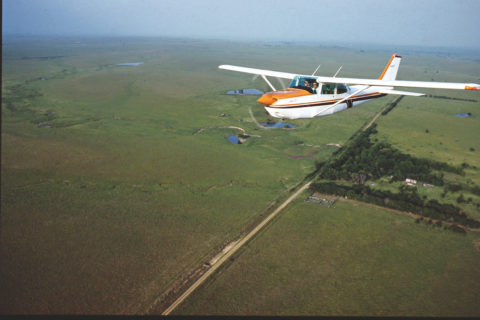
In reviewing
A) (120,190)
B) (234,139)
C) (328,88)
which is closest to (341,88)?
(328,88)

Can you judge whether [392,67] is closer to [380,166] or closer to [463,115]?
[380,166]

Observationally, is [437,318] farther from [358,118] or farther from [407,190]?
[358,118]

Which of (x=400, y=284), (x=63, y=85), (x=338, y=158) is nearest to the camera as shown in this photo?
(x=400, y=284)

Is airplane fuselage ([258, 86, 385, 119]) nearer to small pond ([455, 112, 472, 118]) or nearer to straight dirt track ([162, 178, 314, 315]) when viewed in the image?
straight dirt track ([162, 178, 314, 315])

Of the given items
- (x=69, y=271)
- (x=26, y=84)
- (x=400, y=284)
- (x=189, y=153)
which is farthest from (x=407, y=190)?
(x=26, y=84)

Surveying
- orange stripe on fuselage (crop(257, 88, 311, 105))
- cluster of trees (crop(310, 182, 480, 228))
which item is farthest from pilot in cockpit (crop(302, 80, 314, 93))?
cluster of trees (crop(310, 182, 480, 228))

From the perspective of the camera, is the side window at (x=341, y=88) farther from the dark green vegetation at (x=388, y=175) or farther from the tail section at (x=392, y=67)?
the dark green vegetation at (x=388, y=175)

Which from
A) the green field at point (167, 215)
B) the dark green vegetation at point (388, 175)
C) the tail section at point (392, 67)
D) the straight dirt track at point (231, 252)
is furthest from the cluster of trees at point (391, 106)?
the straight dirt track at point (231, 252)
